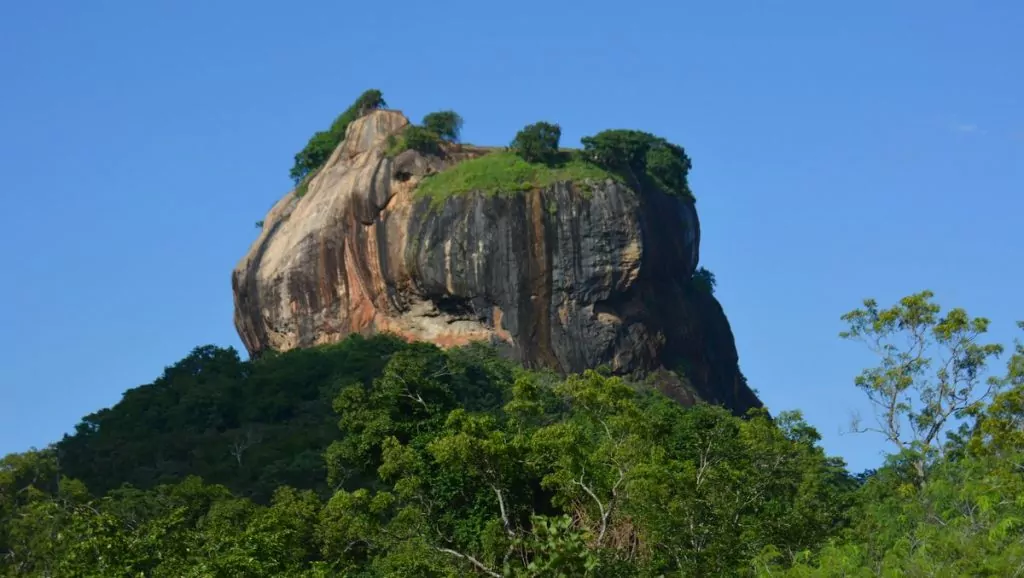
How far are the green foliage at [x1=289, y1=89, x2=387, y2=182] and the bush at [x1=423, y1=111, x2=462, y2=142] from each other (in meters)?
3.60

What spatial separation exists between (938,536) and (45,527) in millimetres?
16959

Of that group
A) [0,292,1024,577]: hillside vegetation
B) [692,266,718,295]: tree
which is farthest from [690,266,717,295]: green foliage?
[0,292,1024,577]: hillside vegetation

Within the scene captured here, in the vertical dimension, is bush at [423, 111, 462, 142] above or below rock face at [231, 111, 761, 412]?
above

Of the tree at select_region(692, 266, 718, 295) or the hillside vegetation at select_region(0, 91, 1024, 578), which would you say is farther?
the tree at select_region(692, 266, 718, 295)

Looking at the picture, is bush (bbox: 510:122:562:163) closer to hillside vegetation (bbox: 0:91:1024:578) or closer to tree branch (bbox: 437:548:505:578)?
hillside vegetation (bbox: 0:91:1024:578)

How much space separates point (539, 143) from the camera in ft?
217

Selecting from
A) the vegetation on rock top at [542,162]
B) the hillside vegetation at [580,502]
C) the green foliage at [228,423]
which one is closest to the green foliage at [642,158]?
the vegetation on rock top at [542,162]

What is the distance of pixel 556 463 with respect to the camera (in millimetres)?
29703

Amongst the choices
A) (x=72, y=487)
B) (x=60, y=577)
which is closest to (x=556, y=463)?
(x=60, y=577)

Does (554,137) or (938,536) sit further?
(554,137)

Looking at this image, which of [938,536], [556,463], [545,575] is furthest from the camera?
[556,463]

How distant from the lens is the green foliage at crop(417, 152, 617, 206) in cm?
6438

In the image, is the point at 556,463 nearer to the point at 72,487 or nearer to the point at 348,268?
the point at 72,487

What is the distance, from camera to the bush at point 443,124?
69312 millimetres
